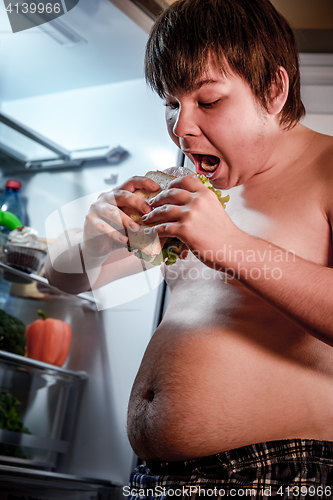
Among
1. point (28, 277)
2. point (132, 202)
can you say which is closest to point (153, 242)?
point (132, 202)

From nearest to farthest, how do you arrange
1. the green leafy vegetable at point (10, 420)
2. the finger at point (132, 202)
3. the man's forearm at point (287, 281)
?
the man's forearm at point (287, 281) < the finger at point (132, 202) < the green leafy vegetable at point (10, 420)

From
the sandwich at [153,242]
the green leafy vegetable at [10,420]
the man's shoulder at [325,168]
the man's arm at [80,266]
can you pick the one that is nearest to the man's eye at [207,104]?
the sandwich at [153,242]

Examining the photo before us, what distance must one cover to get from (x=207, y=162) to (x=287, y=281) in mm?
341

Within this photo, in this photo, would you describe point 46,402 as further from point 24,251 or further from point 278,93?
point 278,93

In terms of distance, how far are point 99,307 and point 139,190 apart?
2.37 ft

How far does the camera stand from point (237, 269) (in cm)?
54

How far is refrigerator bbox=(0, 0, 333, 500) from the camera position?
1183 mm

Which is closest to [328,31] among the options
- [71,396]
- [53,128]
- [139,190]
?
[139,190]

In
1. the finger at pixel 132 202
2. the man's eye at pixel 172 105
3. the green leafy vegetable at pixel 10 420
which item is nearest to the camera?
the finger at pixel 132 202

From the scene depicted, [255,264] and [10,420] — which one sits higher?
[255,264]

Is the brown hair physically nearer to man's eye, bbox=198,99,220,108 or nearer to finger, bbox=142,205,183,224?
man's eye, bbox=198,99,220,108

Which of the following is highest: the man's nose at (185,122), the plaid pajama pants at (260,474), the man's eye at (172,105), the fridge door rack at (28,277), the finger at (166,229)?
the man's eye at (172,105)

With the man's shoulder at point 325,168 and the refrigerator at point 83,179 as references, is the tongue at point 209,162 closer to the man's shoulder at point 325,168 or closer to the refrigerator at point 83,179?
the man's shoulder at point 325,168

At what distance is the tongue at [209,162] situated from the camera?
0.77 meters
